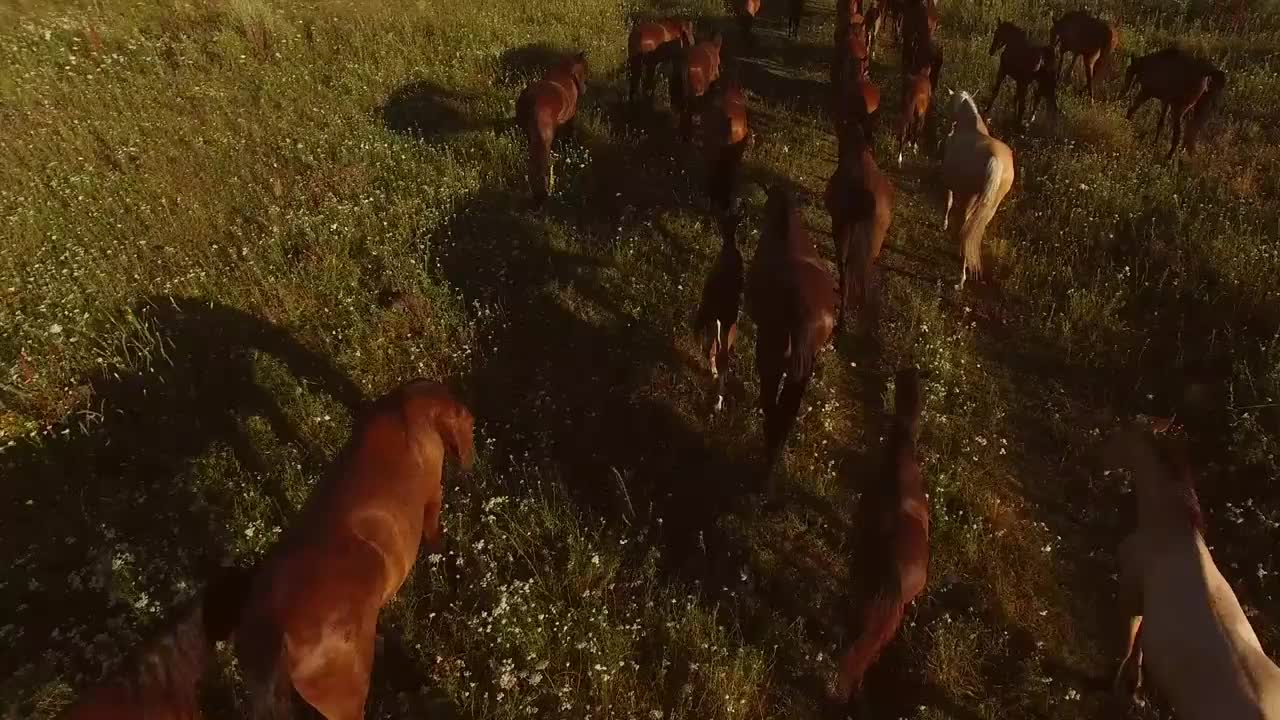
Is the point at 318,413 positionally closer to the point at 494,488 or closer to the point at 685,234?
the point at 494,488

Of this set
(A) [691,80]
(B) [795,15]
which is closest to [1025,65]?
(A) [691,80]

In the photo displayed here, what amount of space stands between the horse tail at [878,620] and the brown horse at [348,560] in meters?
2.21

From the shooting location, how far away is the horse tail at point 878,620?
357 cm

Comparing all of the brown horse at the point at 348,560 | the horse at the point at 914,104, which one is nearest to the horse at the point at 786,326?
the brown horse at the point at 348,560

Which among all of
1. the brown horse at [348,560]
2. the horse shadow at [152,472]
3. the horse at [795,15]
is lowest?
the horse shadow at [152,472]

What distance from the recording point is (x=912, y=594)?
11.9 feet

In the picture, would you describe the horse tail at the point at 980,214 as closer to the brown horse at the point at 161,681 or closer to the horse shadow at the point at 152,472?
the horse shadow at the point at 152,472

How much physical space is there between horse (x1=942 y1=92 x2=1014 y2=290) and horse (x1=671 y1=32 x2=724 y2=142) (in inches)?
124

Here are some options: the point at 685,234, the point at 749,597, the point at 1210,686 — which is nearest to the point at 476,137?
the point at 685,234

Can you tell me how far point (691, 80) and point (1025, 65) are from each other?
13.5ft

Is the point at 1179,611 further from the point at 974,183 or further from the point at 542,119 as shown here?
the point at 542,119

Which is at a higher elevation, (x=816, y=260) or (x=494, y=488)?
(x=816, y=260)

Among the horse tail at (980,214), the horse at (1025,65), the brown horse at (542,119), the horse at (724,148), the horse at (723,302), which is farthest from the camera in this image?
the horse at (1025,65)

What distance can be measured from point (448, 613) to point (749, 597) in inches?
69.9
